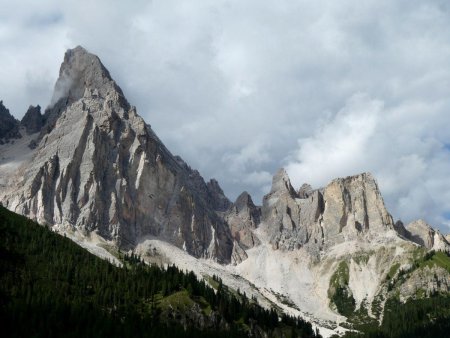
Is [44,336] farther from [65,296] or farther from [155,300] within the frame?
[155,300]

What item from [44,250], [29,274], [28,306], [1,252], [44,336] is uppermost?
[44,250]

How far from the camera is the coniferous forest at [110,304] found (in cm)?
13225

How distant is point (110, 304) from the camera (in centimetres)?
16438

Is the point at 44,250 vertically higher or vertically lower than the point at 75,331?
higher

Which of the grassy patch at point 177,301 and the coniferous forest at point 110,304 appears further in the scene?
the grassy patch at point 177,301

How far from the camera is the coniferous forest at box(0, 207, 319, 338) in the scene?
132 metres

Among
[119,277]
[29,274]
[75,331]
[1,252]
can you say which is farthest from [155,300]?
[1,252]

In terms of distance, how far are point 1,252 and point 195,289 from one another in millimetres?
154824

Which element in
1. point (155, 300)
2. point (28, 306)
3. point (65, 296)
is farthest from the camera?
point (155, 300)

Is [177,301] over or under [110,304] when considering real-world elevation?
over

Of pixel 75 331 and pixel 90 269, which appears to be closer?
pixel 75 331

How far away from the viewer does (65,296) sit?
15850 cm

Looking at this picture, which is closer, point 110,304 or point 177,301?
point 110,304

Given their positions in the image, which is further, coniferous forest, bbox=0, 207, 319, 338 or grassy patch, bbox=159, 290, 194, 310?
grassy patch, bbox=159, 290, 194, 310
